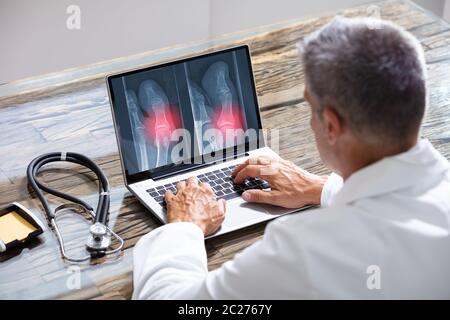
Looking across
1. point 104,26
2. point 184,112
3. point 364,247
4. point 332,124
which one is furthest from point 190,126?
point 104,26

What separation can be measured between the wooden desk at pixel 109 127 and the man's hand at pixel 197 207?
46mm

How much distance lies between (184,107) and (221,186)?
7.5 inches

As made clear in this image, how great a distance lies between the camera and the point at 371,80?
1.55 m

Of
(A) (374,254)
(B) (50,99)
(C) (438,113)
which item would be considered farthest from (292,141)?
(A) (374,254)

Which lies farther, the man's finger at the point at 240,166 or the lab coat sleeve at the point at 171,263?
the man's finger at the point at 240,166

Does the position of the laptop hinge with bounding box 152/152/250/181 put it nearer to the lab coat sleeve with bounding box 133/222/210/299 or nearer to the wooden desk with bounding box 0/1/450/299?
the wooden desk with bounding box 0/1/450/299

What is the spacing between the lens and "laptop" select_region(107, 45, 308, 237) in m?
2.02

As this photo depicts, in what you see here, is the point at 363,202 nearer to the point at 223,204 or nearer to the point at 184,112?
the point at 223,204

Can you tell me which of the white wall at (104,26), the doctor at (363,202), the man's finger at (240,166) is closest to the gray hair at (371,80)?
the doctor at (363,202)

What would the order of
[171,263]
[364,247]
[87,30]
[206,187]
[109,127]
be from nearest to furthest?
1. [364,247]
2. [171,263]
3. [206,187]
4. [109,127]
5. [87,30]

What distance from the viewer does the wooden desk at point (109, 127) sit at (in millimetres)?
1835

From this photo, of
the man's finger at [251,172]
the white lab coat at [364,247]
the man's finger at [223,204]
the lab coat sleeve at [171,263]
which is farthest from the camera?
the man's finger at [251,172]

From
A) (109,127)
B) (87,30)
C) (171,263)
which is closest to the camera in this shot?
(171,263)

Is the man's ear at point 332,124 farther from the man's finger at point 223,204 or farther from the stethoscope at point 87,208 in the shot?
the stethoscope at point 87,208
